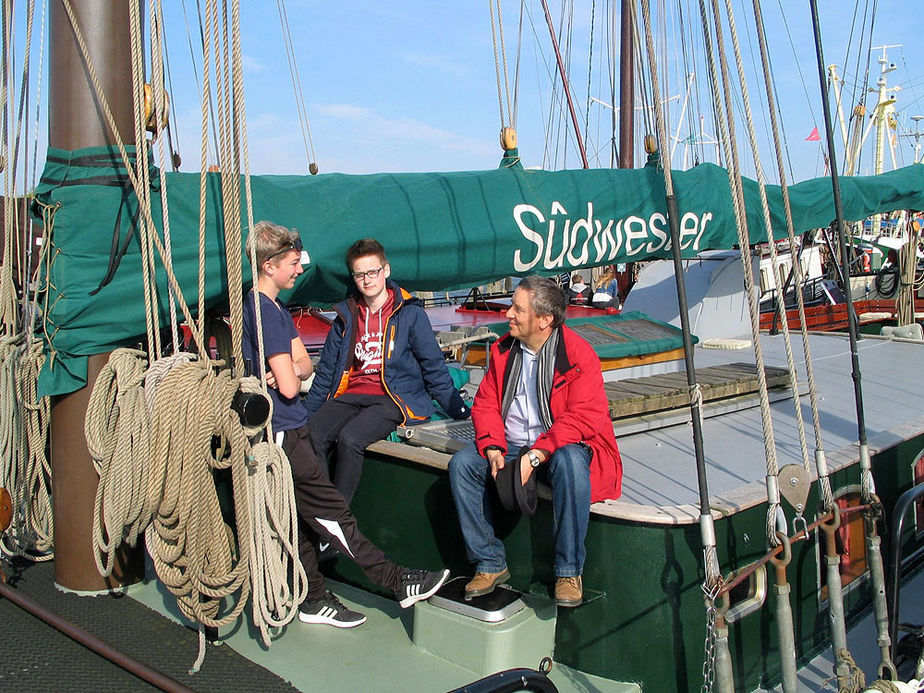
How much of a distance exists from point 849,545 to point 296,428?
2.54m

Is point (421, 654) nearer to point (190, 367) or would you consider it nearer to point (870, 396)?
point (190, 367)

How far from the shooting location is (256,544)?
2875mm

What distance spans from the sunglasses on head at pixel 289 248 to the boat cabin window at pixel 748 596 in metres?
1.95

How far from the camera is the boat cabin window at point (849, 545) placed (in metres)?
3.70

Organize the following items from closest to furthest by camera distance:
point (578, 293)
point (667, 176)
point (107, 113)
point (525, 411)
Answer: point (667, 176) → point (107, 113) → point (525, 411) → point (578, 293)

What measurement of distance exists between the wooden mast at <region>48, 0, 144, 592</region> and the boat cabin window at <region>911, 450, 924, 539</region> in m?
3.77

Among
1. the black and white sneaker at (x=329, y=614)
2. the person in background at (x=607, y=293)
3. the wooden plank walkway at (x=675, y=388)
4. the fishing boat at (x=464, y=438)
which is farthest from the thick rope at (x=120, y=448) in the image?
the person in background at (x=607, y=293)

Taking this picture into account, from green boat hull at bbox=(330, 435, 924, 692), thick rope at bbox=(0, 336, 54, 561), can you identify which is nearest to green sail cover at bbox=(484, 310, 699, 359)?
green boat hull at bbox=(330, 435, 924, 692)

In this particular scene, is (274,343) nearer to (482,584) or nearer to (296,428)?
(296,428)

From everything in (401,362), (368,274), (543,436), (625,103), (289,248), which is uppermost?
(625,103)

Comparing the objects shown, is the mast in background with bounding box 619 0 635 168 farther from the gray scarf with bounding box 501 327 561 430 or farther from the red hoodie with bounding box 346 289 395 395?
the gray scarf with bounding box 501 327 561 430

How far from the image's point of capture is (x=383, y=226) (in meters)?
3.67

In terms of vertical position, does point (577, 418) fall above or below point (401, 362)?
below

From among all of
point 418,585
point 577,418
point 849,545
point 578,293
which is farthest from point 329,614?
point 578,293
